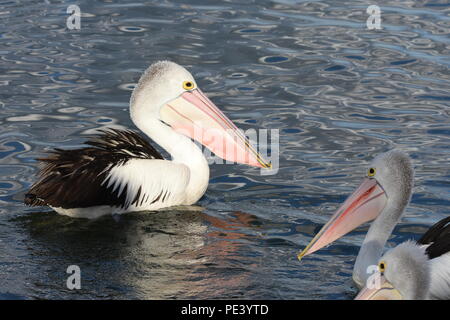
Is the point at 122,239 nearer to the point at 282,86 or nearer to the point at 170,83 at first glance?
the point at 170,83

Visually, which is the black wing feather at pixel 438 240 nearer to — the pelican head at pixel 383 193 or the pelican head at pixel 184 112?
the pelican head at pixel 383 193

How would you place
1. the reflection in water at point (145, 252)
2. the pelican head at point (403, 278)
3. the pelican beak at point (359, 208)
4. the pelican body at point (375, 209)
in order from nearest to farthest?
the pelican head at point (403, 278) < the reflection in water at point (145, 252) < the pelican body at point (375, 209) < the pelican beak at point (359, 208)

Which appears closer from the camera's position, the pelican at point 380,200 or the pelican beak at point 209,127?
the pelican at point 380,200

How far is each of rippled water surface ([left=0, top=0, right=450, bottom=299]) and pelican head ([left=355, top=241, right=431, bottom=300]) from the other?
58 centimetres

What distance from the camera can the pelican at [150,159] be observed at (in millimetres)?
6617

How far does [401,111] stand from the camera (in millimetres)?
9016

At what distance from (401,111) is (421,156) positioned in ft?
4.08

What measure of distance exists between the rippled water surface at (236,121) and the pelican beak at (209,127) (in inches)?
10.6

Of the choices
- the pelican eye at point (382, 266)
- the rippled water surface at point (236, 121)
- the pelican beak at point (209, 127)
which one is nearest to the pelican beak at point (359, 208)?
the rippled water surface at point (236, 121)

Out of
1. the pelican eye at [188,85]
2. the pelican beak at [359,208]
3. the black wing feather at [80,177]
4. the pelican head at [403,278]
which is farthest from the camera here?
the pelican eye at [188,85]

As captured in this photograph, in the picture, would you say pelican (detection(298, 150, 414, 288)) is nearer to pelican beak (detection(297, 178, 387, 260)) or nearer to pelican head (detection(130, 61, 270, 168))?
pelican beak (detection(297, 178, 387, 260))

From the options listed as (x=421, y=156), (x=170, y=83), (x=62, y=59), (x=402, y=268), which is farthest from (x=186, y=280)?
(x=62, y=59)

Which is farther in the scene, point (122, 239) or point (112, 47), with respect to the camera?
point (112, 47)

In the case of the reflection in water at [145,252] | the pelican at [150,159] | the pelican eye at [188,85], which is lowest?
the reflection in water at [145,252]
